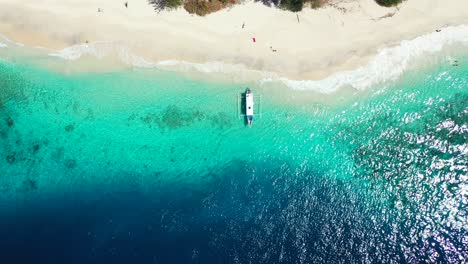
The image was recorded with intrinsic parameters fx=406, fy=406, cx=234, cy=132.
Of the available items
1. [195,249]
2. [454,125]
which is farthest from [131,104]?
[454,125]

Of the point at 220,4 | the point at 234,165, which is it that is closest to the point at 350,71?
the point at 220,4

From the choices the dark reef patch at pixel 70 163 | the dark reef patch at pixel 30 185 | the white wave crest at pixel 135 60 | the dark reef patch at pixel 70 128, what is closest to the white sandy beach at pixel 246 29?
the white wave crest at pixel 135 60

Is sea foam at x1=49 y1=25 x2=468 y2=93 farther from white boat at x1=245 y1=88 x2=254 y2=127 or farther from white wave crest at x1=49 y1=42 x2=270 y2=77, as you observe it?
white boat at x1=245 y1=88 x2=254 y2=127

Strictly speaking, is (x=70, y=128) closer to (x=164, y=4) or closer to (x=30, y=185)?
(x=30, y=185)

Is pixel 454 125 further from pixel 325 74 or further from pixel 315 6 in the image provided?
pixel 315 6

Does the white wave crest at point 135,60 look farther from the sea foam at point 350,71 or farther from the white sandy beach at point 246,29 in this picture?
the white sandy beach at point 246,29

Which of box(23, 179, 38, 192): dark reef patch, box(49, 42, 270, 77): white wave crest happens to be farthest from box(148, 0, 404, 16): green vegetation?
box(23, 179, 38, 192): dark reef patch
